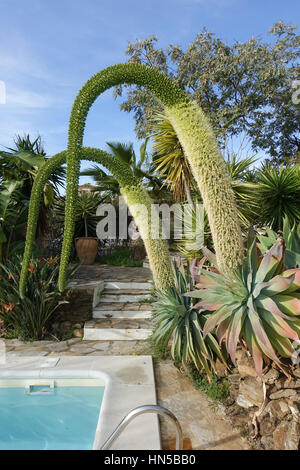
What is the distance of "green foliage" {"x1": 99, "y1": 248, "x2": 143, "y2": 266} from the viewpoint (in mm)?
10727

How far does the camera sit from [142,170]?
1117 centimetres

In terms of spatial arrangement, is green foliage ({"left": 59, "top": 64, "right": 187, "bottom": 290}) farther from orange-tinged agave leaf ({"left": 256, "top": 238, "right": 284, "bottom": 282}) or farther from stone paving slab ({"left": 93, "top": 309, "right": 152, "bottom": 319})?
stone paving slab ({"left": 93, "top": 309, "right": 152, "bottom": 319})

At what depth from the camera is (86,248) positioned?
10.5 m

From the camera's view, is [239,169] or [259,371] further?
[239,169]

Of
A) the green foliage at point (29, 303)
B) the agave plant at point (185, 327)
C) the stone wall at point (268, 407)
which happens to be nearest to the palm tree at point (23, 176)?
the green foliage at point (29, 303)

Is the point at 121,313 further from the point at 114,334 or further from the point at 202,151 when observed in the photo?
the point at 202,151

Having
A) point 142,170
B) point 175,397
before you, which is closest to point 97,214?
point 142,170

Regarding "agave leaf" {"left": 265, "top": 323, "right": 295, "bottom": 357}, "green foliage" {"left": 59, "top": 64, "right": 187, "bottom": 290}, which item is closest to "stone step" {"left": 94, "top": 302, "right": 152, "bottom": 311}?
"agave leaf" {"left": 265, "top": 323, "right": 295, "bottom": 357}

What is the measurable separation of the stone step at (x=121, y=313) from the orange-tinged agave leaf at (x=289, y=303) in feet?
12.2

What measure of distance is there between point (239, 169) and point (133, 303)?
13.8 feet

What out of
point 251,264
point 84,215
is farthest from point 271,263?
point 84,215

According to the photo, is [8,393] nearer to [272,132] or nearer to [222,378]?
[222,378]

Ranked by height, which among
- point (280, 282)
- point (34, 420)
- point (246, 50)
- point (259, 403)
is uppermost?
point (246, 50)

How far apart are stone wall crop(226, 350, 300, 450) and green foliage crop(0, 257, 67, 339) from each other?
362 centimetres
